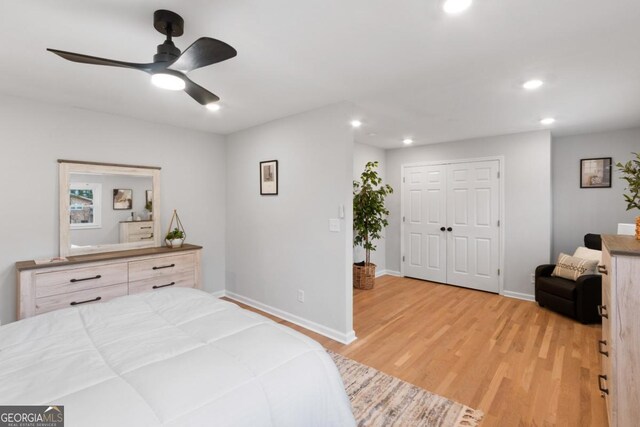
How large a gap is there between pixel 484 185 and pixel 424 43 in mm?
3345

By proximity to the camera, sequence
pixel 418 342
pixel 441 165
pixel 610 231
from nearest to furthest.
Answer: pixel 418 342, pixel 610 231, pixel 441 165

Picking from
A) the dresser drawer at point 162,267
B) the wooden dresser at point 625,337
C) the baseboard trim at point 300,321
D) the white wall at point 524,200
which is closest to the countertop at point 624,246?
the wooden dresser at point 625,337

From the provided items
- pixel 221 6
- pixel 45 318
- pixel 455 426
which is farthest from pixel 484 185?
pixel 45 318

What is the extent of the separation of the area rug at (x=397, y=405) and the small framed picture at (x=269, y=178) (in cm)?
219

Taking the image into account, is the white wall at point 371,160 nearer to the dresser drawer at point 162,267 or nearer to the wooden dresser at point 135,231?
the dresser drawer at point 162,267

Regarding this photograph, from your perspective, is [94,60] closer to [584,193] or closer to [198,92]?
[198,92]

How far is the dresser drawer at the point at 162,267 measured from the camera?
3135 millimetres

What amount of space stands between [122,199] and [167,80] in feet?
7.55

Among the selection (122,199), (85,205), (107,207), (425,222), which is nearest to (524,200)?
(425,222)

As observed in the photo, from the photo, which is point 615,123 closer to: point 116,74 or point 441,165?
point 441,165

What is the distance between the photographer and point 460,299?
4.25 metres

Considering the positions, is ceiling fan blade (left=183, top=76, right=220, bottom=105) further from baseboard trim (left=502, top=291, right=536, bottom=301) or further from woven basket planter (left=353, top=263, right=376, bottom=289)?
Answer: baseboard trim (left=502, top=291, right=536, bottom=301)

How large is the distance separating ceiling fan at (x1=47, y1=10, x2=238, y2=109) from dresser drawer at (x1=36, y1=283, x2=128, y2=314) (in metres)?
2.22

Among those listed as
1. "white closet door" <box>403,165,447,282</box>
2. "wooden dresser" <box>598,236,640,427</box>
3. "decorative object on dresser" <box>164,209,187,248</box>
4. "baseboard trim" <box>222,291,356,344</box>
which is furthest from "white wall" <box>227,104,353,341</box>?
"white closet door" <box>403,165,447,282</box>
